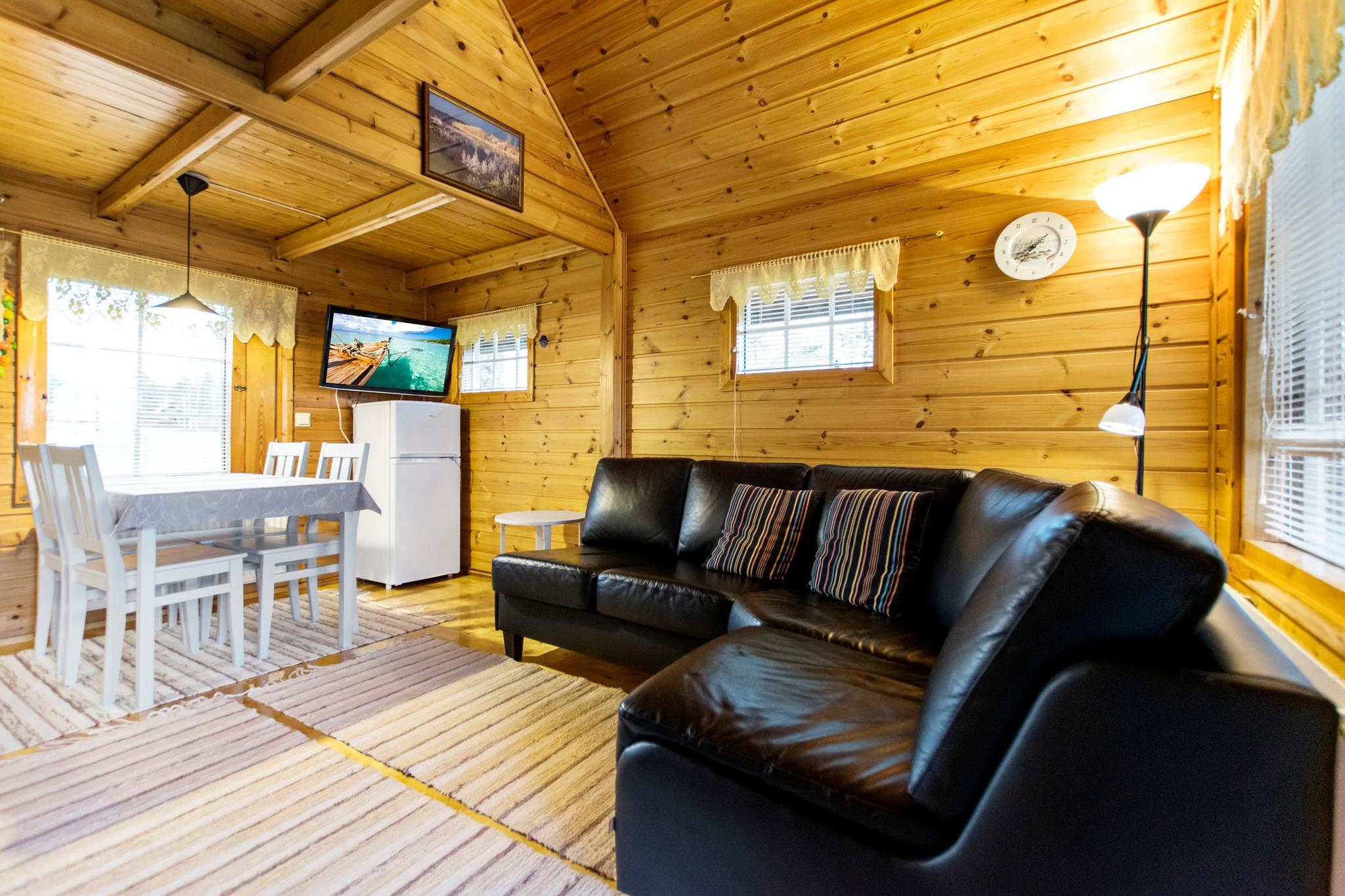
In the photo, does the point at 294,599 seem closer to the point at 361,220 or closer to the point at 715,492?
the point at 361,220

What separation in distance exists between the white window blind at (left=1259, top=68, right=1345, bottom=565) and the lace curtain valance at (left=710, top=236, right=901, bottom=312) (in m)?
1.43

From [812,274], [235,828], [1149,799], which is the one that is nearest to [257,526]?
[235,828]

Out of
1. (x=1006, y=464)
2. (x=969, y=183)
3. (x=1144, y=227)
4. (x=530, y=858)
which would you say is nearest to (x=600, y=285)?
(x=969, y=183)

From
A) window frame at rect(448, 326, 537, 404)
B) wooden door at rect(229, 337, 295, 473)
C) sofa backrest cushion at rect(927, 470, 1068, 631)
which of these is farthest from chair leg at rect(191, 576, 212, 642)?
sofa backrest cushion at rect(927, 470, 1068, 631)

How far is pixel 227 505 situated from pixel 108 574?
43cm

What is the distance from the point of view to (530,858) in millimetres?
1491

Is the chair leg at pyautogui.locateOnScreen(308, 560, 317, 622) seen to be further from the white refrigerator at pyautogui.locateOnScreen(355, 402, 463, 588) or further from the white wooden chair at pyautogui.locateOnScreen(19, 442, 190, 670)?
the white refrigerator at pyautogui.locateOnScreen(355, 402, 463, 588)

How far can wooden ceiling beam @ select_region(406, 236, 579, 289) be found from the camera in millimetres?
4191

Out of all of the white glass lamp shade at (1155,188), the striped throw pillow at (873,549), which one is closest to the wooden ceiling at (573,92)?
the white glass lamp shade at (1155,188)

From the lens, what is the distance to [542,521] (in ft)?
11.1

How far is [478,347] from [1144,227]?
4260 mm

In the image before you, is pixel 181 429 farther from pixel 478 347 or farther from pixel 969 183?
pixel 969 183

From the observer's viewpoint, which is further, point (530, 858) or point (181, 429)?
point (181, 429)

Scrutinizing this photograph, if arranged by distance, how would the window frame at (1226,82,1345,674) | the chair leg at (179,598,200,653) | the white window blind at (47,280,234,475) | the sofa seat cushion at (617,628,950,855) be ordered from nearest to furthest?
the sofa seat cushion at (617,628,950,855) < the window frame at (1226,82,1345,674) < the chair leg at (179,598,200,653) < the white window blind at (47,280,234,475)
